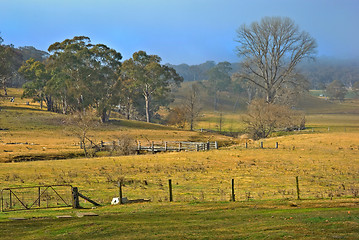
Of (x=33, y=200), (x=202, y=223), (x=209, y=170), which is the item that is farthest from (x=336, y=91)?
(x=202, y=223)

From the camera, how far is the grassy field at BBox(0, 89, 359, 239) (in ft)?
45.4

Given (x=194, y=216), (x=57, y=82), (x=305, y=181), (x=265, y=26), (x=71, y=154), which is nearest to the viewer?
(x=194, y=216)

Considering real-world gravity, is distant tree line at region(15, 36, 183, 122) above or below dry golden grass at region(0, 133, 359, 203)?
above

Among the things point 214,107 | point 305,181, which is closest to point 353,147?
point 305,181

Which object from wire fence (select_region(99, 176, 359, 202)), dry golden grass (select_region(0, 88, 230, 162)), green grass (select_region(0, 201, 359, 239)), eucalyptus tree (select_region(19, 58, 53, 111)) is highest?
eucalyptus tree (select_region(19, 58, 53, 111))

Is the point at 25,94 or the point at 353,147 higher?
the point at 25,94

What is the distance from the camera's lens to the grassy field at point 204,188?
13836 millimetres

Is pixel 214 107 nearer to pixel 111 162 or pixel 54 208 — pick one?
pixel 111 162

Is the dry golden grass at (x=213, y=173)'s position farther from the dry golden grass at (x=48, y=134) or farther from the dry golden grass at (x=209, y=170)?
the dry golden grass at (x=48, y=134)

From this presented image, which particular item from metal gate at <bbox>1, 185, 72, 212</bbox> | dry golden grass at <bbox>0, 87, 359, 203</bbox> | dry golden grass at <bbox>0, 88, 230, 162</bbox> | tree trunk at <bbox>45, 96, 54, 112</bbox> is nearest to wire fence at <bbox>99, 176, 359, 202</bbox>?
dry golden grass at <bbox>0, 87, 359, 203</bbox>

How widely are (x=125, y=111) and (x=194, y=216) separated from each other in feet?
326

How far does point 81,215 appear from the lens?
17281mm

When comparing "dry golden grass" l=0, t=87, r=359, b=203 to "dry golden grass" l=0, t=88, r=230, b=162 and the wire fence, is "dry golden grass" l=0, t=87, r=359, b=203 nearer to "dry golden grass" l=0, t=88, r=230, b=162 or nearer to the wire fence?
the wire fence

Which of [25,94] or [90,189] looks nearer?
[90,189]
